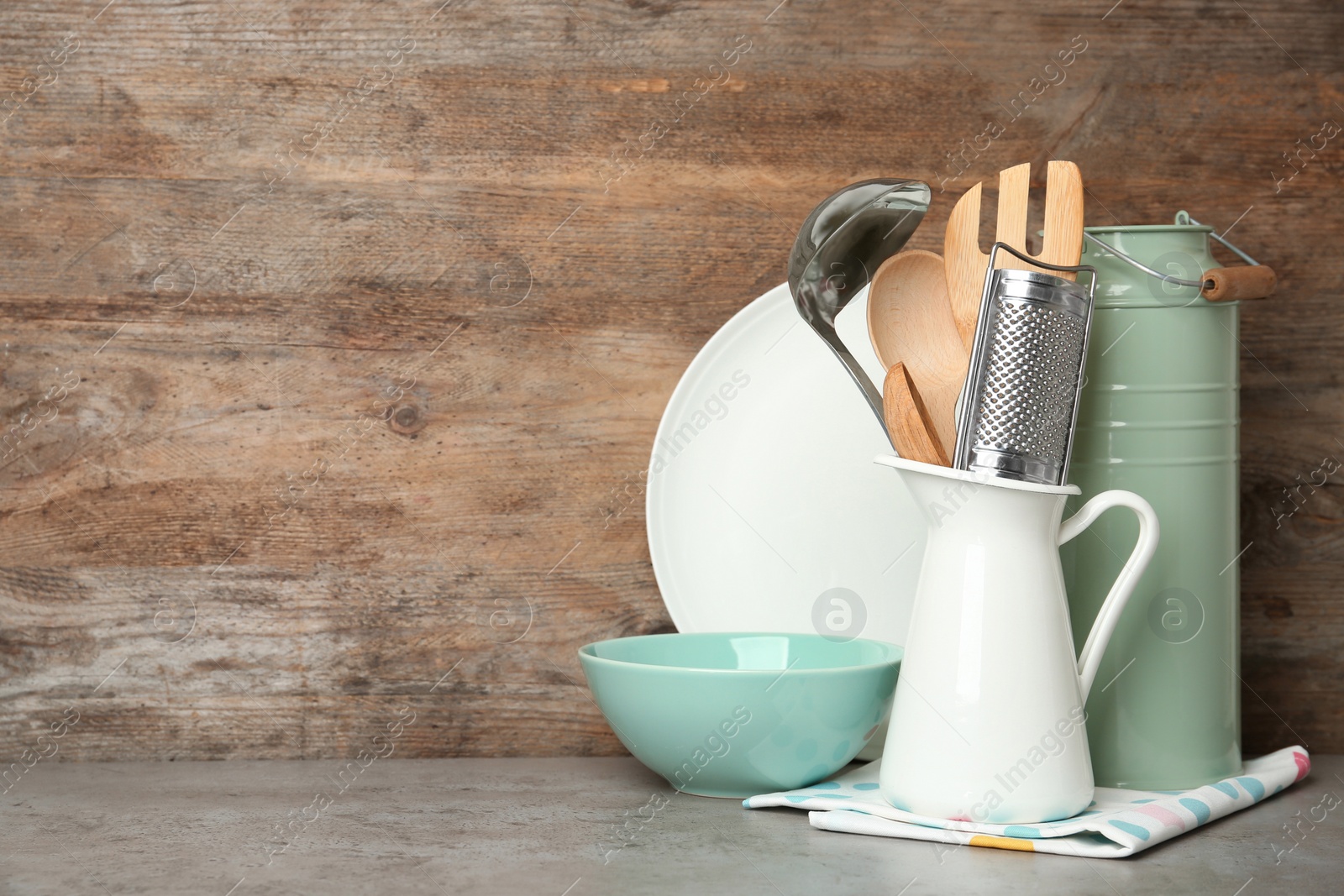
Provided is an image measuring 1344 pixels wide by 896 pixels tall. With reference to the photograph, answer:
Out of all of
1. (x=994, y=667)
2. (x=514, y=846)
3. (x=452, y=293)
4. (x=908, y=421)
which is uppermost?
(x=452, y=293)

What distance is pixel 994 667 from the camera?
26.0 inches

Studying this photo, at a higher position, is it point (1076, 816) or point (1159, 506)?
point (1159, 506)

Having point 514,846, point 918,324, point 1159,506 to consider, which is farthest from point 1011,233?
point 514,846

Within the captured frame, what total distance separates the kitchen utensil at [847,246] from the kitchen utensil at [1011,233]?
0.11 feet

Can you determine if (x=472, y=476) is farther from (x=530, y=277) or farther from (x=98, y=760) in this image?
(x=98, y=760)

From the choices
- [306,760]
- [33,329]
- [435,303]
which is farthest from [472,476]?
[33,329]

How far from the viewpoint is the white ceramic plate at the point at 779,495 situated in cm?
88

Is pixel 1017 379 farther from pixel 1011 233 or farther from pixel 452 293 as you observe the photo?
pixel 452 293

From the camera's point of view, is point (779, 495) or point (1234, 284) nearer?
point (1234, 284)

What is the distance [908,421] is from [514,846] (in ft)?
1.20

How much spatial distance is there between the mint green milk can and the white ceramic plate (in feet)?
0.54

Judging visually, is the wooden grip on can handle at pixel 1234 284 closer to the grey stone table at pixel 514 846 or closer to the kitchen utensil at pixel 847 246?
the kitchen utensil at pixel 847 246

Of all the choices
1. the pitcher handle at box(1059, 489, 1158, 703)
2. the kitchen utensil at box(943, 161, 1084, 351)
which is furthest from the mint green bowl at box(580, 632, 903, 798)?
the kitchen utensil at box(943, 161, 1084, 351)

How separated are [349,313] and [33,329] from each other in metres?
0.26
